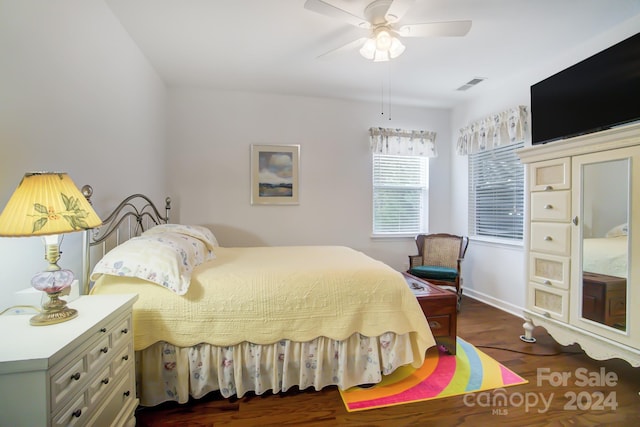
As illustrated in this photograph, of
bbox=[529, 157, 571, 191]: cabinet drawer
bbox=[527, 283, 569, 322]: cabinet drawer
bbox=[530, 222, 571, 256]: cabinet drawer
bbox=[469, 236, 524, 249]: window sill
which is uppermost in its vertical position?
bbox=[529, 157, 571, 191]: cabinet drawer

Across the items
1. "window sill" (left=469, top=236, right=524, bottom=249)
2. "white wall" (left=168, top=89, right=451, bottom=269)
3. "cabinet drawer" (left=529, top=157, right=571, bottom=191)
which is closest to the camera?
"cabinet drawer" (left=529, top=157, right=571, bottom=191)

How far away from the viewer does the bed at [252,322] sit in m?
1.61

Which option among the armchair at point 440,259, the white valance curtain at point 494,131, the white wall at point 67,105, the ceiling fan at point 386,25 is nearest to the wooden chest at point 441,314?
the armchair at point 440,259

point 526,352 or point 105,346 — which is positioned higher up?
point 105,346

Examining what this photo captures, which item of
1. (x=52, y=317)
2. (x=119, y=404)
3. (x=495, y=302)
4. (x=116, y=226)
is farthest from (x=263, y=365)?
(x=495, y=302)

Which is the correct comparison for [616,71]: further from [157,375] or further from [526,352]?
[157,375]

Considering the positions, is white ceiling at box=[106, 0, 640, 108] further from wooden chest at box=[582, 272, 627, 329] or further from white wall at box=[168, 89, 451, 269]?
wooden chest at box=[582, 272, 627, 329]

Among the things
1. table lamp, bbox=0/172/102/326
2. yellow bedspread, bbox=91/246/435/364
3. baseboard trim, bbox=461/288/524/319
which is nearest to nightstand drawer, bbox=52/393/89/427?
table lamp, bbox=0/172/102/326

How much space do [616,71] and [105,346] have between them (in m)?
3.71

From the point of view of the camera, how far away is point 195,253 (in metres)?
2.04

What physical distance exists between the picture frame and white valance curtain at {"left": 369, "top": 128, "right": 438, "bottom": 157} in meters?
1.11

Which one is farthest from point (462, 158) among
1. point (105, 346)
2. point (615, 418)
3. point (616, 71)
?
point (105, 346)

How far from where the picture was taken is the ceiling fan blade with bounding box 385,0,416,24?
1.75 meters

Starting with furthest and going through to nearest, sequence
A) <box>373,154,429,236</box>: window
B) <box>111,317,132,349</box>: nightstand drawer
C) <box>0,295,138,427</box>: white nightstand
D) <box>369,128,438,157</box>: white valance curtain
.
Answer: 1. <box>373,154,429,236</box>: window
2. <box>369,128,438,157</box>: white valance curtain
3. <box>111,317,132,349</box>: nightstand drawer
4. <box>0,295,138,427</box>: white nightstand
